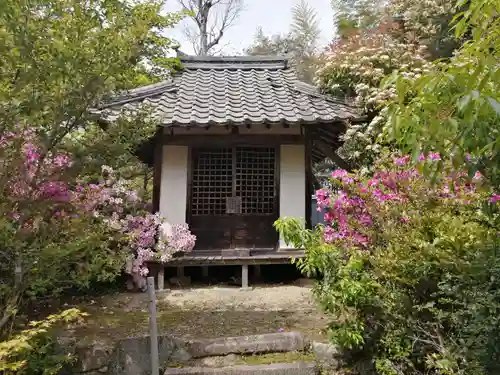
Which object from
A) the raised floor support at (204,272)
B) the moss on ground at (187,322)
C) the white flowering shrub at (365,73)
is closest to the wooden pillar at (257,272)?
the raised floor support at (204,272)

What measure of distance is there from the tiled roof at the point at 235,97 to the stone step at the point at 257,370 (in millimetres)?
3439

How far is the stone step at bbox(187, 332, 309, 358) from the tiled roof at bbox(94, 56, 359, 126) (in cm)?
322

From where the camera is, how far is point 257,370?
3.74m

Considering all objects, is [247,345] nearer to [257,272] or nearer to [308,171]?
[257,272]

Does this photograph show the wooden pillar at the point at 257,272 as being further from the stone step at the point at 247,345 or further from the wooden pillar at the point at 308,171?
the stone step at the point at 247,345

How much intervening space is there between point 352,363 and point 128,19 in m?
3.98

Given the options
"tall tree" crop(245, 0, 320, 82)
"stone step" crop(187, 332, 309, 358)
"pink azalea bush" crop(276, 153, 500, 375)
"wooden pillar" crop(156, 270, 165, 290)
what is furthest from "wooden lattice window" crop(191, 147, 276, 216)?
"tall tree" crop(245, 0, 320, 82)

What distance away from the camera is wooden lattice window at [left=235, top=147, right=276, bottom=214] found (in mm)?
7406

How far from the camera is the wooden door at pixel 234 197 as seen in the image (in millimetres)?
7289

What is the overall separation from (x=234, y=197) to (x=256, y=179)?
1.88 feet

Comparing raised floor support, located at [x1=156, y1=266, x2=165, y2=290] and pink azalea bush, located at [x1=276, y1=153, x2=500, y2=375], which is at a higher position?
pink azalea bush, located at [x1=276, y1=153, x2=500, y2=375]

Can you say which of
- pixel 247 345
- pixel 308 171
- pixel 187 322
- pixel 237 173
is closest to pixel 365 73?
pixel 308 171

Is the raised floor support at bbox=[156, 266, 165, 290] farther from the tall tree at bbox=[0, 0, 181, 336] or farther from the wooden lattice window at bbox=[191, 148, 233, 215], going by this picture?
the tall tree at bbox=[0, 0, 181, 336]

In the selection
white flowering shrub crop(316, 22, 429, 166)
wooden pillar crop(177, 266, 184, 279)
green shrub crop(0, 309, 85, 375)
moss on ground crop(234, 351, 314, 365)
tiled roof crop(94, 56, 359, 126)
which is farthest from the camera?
white flowering shrub crop(316, 22, 429, 166)
